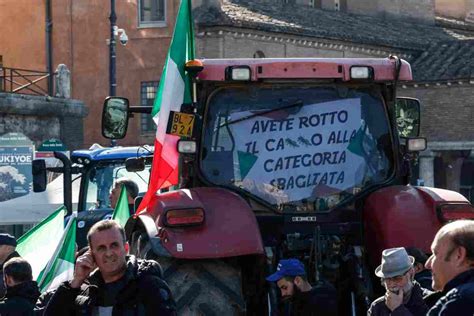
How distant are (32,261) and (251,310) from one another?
2.80m

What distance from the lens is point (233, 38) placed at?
136 ft

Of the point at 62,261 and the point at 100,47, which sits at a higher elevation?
the point at 100,47

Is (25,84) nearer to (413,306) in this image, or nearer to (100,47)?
(100,47)

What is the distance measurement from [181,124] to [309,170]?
1.03 m

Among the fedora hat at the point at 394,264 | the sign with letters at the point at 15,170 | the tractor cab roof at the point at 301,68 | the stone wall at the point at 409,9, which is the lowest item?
the sign with letters at the point at 15,170

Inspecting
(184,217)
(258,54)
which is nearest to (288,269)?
(184,217)

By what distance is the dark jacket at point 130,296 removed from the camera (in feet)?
23.6

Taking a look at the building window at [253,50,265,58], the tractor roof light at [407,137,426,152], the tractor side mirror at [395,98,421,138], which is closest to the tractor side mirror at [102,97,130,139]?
the tractor side mirror at [395,98,421,138]

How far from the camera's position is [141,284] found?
7230 mm

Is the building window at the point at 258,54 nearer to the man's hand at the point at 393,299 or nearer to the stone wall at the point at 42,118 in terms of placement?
the stone wall at the point at 42,118

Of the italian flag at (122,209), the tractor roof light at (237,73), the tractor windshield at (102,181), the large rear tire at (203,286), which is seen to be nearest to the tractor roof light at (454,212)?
the large rear tire at (203,286)

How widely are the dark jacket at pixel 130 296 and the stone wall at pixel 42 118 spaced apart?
1088 inches

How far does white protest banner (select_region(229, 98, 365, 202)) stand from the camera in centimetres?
1056

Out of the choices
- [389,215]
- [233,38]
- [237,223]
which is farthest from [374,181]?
[233,38]
